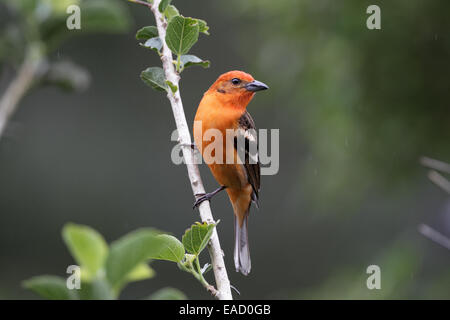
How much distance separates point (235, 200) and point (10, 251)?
541 centimetres

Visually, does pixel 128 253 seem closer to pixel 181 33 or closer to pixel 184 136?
pixel 184 136

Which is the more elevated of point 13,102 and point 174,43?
point 174,43

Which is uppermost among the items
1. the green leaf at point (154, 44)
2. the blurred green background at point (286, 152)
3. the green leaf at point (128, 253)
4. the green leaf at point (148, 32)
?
the green leaf at point (148, 32)

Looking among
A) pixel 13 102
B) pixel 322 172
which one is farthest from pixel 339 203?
pixel 13 102

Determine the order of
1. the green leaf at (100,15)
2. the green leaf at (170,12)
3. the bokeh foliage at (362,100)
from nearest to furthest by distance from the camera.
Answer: the green leaf at (100,15) → the green leaf at (170,12) → the bokeh foliage at (362,100)

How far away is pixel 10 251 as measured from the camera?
805cm

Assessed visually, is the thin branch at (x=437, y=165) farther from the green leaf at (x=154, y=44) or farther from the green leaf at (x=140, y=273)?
the green leaf at (x=140, y=273)

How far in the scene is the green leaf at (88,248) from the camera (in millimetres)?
863

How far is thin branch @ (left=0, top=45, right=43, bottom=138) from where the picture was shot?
4.92 ft

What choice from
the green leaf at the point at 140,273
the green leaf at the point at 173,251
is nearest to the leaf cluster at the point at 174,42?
the green leaf at the point at 173,251

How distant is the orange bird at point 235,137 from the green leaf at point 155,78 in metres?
1.28

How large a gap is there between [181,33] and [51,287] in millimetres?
1118
